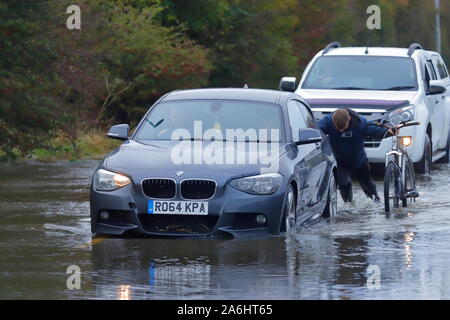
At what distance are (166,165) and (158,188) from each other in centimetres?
28

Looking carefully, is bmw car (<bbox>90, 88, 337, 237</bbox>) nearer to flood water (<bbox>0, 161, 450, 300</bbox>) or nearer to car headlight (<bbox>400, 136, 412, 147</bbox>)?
flood water (<bbox>0, 161, 450, 300</bbox>)

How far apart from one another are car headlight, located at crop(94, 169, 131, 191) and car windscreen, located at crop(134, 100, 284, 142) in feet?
3.74

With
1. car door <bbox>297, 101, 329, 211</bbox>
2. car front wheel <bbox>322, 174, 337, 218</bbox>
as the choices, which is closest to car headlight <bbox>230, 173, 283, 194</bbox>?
car door <bbox>297, 101, 329, 211</bbox>

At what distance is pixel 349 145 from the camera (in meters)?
16.4

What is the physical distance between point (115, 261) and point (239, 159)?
1.82 metres

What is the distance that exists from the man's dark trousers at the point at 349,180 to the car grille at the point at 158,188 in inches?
182

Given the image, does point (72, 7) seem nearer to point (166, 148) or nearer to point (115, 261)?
point (166, 148)

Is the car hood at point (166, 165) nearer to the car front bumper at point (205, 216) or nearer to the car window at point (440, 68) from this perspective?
the car front bumper at point (205, 216)

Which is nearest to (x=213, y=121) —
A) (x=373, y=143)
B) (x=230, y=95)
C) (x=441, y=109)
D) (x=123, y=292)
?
(x=230, y=95)

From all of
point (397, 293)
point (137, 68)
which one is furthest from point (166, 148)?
point (137, 68)

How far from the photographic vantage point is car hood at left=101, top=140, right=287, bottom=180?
12227mm

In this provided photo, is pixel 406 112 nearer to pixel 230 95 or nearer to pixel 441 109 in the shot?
pixel 441 109

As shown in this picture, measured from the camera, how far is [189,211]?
12078 mm

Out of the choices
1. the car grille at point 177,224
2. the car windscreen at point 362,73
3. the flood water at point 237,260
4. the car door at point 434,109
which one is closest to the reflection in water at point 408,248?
the flood water at point 237,260
